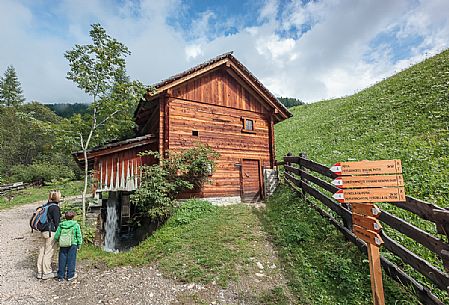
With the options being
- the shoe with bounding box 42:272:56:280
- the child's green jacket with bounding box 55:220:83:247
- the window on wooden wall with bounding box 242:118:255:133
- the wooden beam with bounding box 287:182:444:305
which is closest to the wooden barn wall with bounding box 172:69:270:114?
the window on wooden wall with bounding box 242:118:255:133

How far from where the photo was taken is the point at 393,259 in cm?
500

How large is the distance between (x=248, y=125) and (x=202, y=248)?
881cm

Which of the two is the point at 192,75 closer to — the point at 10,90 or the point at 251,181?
the point at 251,181

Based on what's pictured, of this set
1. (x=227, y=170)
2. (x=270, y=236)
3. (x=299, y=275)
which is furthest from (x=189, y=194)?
(x=299, y=275)

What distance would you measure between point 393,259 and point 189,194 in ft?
28.0

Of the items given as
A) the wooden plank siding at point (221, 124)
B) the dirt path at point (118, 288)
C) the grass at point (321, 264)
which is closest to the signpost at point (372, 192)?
the grass at point (321, 264)

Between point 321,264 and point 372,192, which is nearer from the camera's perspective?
point 372,192

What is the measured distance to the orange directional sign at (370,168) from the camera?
396 centimetres

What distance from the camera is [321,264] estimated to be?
18.5 ft

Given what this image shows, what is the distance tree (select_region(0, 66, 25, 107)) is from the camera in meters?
51.4

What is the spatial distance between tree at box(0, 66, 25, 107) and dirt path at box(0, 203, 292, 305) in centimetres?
5911

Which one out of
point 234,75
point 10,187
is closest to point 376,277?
point 234,75

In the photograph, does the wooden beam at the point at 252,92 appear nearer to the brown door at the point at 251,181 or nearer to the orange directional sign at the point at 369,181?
the brown door at the point at 251,181

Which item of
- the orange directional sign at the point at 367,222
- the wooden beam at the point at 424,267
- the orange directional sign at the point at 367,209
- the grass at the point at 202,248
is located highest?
the orange directional sign at the point at 367,209
